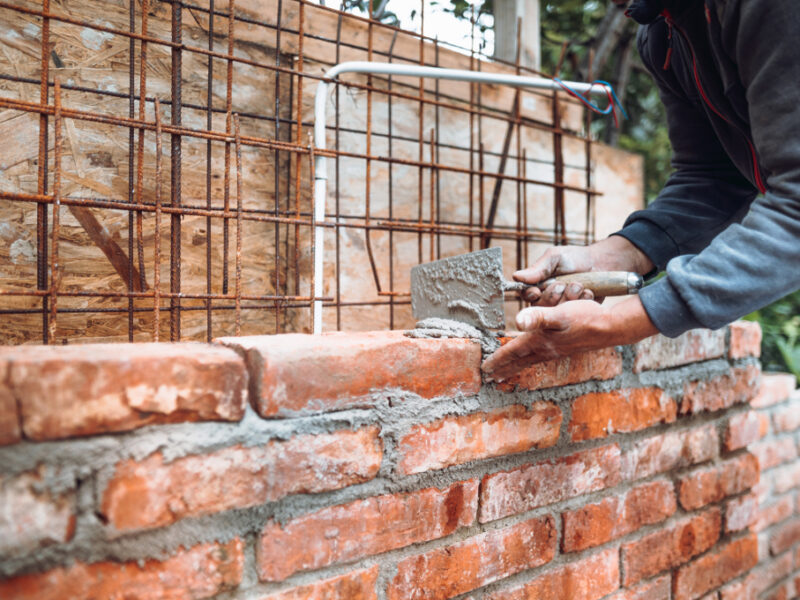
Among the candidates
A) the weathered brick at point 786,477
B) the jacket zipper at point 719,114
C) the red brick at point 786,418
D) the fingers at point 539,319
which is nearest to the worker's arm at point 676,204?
the jacket zipper at point 719,114

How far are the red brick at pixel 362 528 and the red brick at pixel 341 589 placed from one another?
0.02 meters

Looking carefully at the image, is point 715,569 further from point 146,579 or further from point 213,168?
point 213,168

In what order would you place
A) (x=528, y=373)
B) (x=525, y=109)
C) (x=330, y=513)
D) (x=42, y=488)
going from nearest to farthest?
(x=42, y=488), (x=330, y=513), (x=528, y=373), (x=525, y=109)

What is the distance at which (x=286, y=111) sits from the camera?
5.76ft

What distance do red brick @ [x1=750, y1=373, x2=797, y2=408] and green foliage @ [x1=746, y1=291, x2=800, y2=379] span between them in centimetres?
93

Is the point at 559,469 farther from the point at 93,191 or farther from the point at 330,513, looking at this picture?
the point at 93,191

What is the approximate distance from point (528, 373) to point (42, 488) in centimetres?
78

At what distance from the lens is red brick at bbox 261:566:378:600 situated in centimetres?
79

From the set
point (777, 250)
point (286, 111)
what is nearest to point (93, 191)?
point (286, 111)

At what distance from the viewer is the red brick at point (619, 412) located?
3.78 ft

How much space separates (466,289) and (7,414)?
732 millimetres

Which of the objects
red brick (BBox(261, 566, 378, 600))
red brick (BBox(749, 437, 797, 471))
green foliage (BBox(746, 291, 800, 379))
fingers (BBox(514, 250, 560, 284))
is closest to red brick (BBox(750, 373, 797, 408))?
red brick (BBox(749, 437, 797, 471))

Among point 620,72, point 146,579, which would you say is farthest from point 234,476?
point 620,72

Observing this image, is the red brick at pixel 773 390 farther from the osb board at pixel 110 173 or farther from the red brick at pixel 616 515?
the osb board at pixel 110 173
